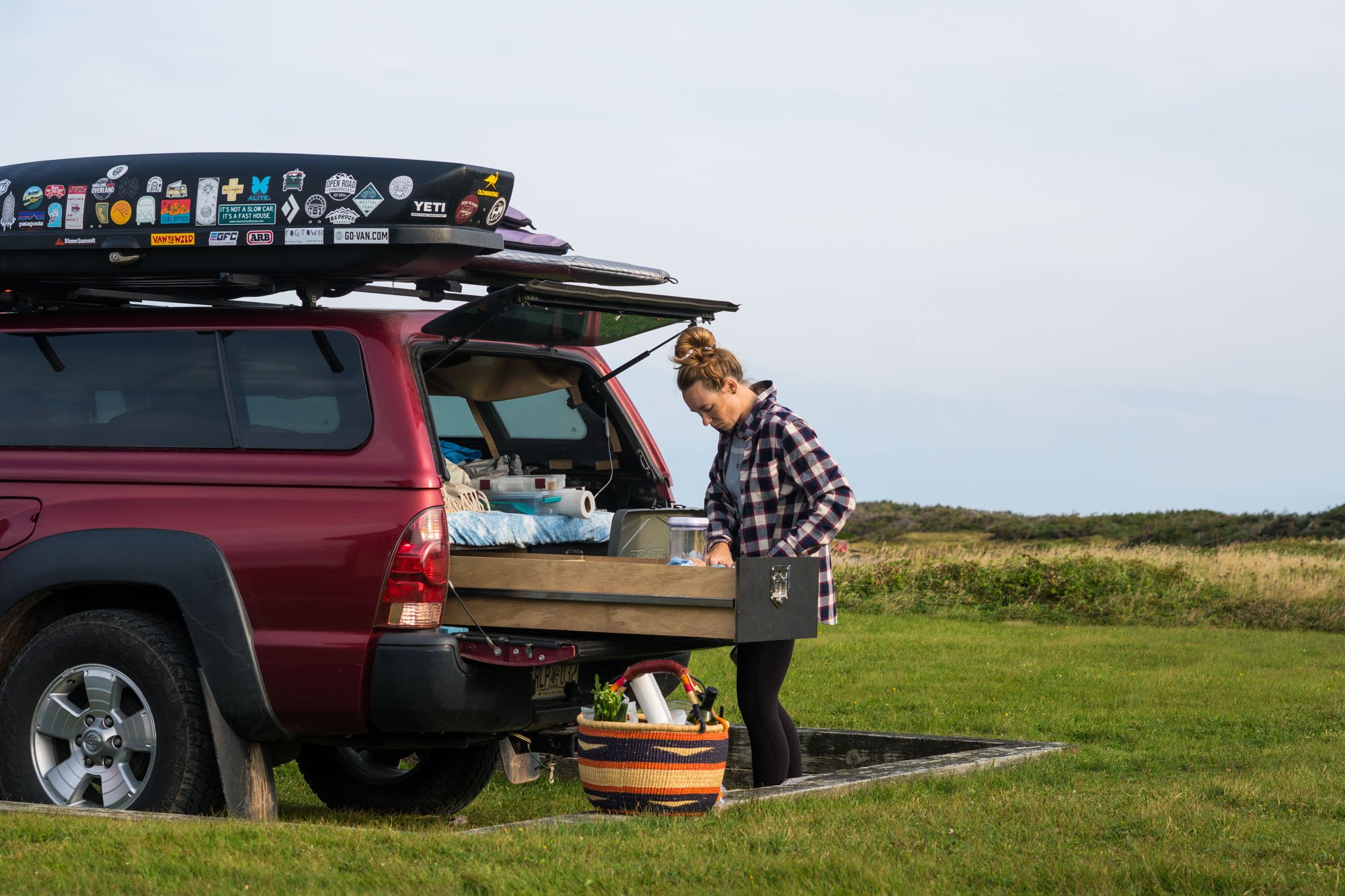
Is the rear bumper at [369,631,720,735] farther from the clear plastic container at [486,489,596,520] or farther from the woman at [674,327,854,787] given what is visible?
the clear plastic container at [486,489,596,520]

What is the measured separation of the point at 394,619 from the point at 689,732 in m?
1.14

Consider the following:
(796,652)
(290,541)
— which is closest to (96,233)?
(290,541)

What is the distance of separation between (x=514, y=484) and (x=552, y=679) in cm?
101

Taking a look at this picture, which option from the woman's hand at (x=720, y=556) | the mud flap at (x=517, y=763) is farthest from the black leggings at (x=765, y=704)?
the mud flap at (x=517, y=763)

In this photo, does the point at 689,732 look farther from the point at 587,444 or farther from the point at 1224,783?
the point at 1224,783

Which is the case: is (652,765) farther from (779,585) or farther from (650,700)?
(779,585)

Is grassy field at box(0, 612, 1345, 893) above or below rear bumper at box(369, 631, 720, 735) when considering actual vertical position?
below

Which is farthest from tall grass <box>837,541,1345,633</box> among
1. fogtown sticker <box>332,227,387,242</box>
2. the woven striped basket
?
fogtown sticker <box>332,227,387,242</box>

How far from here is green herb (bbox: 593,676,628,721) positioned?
5570 mm

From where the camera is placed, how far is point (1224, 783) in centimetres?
670

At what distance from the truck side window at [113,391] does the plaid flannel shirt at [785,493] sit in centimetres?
207

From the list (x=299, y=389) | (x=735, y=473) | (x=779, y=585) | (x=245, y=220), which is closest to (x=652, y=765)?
(x=779, y=585)

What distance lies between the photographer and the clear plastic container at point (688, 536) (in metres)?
6.25

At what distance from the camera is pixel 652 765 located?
5461 mm
